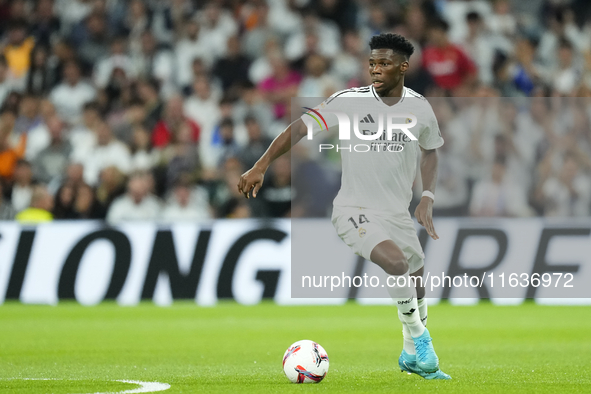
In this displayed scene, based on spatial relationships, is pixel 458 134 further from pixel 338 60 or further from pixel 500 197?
pixel 338 60

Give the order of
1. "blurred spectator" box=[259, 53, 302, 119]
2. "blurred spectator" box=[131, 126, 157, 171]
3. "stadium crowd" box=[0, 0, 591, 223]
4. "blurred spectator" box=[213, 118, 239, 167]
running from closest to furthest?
"stadium crowd" box=[0, 0, 591, 223] < "blurred spectator" box=[213, 118, 239, 167] < "blurred spectator" box=[131, 126, 157, 171] < "blurred spectator" box=[259, 53, 302, 119]

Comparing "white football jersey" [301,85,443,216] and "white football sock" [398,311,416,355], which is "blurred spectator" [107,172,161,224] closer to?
"white football jersey" [301,85,443,216]

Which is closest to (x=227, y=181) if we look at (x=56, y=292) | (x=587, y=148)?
(x=56, y=292)

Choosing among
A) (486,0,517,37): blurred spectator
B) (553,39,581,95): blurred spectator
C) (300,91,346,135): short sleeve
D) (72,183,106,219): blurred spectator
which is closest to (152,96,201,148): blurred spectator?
(72,183,106,219): blurred spectator

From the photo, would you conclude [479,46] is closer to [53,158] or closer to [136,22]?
[136,22]

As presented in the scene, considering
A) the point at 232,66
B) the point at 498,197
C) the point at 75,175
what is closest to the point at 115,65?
the point at 232,66

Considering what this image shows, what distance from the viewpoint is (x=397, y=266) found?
6328 mm

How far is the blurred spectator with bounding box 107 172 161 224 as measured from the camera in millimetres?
14414

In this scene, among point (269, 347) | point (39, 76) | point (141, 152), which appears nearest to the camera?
point (269, 347)

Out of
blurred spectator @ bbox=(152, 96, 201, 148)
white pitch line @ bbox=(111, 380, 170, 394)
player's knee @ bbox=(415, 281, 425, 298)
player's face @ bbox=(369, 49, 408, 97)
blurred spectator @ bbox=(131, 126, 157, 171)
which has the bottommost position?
white pitch line @ bbox=(111, 380, 170, 394)

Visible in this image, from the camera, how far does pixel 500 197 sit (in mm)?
13820

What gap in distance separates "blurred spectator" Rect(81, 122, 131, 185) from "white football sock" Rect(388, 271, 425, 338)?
9.23 meters

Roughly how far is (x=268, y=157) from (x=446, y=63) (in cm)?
958

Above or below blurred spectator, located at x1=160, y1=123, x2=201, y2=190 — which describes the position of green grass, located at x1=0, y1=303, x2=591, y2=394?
below
